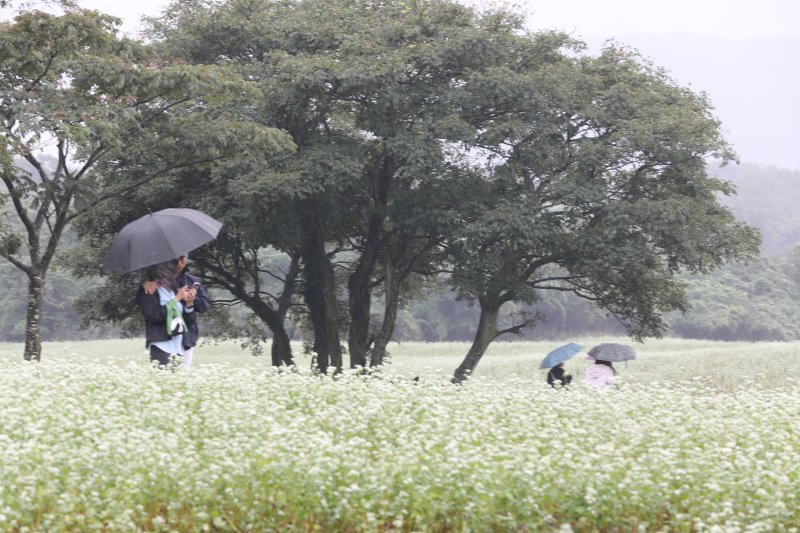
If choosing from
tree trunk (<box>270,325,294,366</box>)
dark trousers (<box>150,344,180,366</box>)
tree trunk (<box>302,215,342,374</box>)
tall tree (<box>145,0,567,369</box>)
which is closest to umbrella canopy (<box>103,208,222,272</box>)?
dark trousers (<box>150,344,180,366</box>)

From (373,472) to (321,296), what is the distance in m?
22.5

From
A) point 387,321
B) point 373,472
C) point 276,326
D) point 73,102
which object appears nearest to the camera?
point 373,472

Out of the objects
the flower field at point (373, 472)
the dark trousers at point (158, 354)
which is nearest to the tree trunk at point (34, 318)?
the dark trousers at point (158, 354)

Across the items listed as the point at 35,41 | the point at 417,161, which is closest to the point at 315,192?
the point at 417,161

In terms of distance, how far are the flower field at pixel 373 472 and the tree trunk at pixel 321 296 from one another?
1982 centimetres

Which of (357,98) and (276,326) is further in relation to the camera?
(276,326)

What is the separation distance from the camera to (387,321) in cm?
2972

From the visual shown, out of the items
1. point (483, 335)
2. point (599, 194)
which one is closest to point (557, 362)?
point (599, 194)

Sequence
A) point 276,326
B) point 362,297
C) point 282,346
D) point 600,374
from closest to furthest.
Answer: point 600,374 < point 362,297 < point 276,326 < point 282,346

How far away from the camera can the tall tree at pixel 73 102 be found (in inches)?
769

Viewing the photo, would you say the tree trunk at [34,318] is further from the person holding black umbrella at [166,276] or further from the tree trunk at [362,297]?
the tree trunk at [362,297]

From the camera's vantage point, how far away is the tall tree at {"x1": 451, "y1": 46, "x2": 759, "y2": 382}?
27.0 m

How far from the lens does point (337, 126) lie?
30.7 metres

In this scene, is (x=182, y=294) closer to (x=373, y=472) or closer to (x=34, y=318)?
(x=373, y=472)
